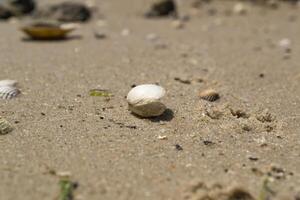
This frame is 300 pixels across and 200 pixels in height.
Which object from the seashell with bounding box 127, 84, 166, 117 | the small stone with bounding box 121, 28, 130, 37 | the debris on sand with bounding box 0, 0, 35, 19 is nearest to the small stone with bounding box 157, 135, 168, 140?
the seashell with bounding box 127, 84, 166, 117

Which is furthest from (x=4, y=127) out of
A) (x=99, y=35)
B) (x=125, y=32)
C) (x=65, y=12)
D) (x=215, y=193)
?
(x=65, y=12)

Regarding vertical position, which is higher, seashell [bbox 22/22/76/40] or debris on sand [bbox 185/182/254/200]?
debris on sand [bbox 185/182/254/200]

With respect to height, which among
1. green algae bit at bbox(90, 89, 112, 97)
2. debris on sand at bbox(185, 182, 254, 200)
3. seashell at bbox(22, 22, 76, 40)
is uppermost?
debris on sand at bbox(185, 182, 254, 200)

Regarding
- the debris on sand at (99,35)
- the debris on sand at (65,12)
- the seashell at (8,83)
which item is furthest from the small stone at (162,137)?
the debris on sand at (65,12)

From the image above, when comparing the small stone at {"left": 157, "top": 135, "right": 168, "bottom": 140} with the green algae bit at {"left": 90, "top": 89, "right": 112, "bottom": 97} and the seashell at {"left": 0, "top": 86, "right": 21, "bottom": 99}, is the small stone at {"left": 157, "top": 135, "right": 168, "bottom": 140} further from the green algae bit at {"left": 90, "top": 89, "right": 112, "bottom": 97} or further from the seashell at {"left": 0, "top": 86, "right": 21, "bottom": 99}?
the seashell at {"left": 0, "top": 86, "right": 21, "bottom": 99}

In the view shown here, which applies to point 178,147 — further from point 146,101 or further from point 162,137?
point 146,101

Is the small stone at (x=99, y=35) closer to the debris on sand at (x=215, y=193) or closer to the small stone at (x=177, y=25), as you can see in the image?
the small stone at (x=177, y=25)

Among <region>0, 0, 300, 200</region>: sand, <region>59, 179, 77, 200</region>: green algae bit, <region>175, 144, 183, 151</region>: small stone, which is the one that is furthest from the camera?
<region>175, 144, 183, 151</region>: small stone

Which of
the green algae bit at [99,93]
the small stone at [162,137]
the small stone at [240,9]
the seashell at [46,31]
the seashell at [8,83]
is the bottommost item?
the small stone at [240,9]
